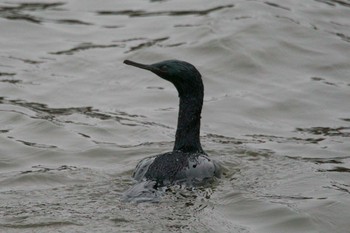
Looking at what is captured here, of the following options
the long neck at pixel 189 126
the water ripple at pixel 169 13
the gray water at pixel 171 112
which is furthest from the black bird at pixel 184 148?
the water ripple at pixel 169 13

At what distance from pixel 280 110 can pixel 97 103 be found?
222 cm

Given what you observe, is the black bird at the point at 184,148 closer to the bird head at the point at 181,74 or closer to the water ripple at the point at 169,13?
the bird head at the point at 181,74

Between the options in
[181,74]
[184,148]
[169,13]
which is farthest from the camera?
[169,13]

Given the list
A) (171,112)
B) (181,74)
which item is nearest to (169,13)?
(171,112)

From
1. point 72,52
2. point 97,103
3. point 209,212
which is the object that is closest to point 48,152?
point 97,103

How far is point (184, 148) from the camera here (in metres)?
9.77

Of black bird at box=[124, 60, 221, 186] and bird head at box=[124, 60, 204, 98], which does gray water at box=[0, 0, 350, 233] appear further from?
bird head at box=[124, 60, 204, 98]

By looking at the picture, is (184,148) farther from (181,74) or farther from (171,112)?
(171,112)

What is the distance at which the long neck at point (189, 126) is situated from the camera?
384 inches

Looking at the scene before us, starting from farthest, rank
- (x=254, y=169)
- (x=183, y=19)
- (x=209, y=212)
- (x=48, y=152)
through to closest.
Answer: (x=183, y=19), (x=48, y=152), (x=254, y=169), (x=209, y=212)

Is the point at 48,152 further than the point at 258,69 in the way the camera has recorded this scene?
No

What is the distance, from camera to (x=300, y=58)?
47.1ft

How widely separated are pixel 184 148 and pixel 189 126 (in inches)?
8.5

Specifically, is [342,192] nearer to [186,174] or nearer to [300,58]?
[186,174]
